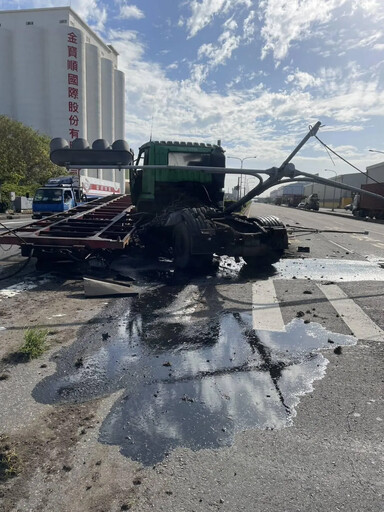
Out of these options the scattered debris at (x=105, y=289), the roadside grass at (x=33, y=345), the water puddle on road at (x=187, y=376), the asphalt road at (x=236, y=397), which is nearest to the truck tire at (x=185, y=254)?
the scattered debris at (x=105, y=289)

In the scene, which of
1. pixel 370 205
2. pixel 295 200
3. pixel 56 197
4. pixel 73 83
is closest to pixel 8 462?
pixel 56 197

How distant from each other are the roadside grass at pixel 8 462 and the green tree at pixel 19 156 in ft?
125

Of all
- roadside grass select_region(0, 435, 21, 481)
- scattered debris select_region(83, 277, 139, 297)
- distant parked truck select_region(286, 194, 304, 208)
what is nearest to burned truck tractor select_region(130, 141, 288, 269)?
scattered debris select_region(83, 277, 139, 297)

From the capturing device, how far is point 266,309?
5.85 meters

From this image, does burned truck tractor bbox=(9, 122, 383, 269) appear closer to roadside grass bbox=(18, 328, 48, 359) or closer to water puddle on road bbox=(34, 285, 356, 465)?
water puddle on road bbox=(34, 285, 356, 465)

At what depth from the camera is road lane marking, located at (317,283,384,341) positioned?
4785 millimetres

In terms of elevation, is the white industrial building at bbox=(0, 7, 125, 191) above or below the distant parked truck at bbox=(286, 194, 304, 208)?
above

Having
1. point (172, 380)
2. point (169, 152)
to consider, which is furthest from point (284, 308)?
point (169, 152)

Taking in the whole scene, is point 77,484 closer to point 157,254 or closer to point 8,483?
point 8,483

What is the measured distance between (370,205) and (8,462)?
4032 centimetres

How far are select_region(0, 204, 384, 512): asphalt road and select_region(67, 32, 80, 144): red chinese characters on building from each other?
184ft

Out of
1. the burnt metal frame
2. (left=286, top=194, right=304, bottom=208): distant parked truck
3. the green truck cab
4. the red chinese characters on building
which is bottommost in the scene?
(left=286, top=194, right=304, bottom=208): distant parked truck

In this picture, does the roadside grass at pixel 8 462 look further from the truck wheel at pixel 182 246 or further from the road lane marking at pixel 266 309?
the truck wheel at pixel 182 246

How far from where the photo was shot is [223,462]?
2396 mm
